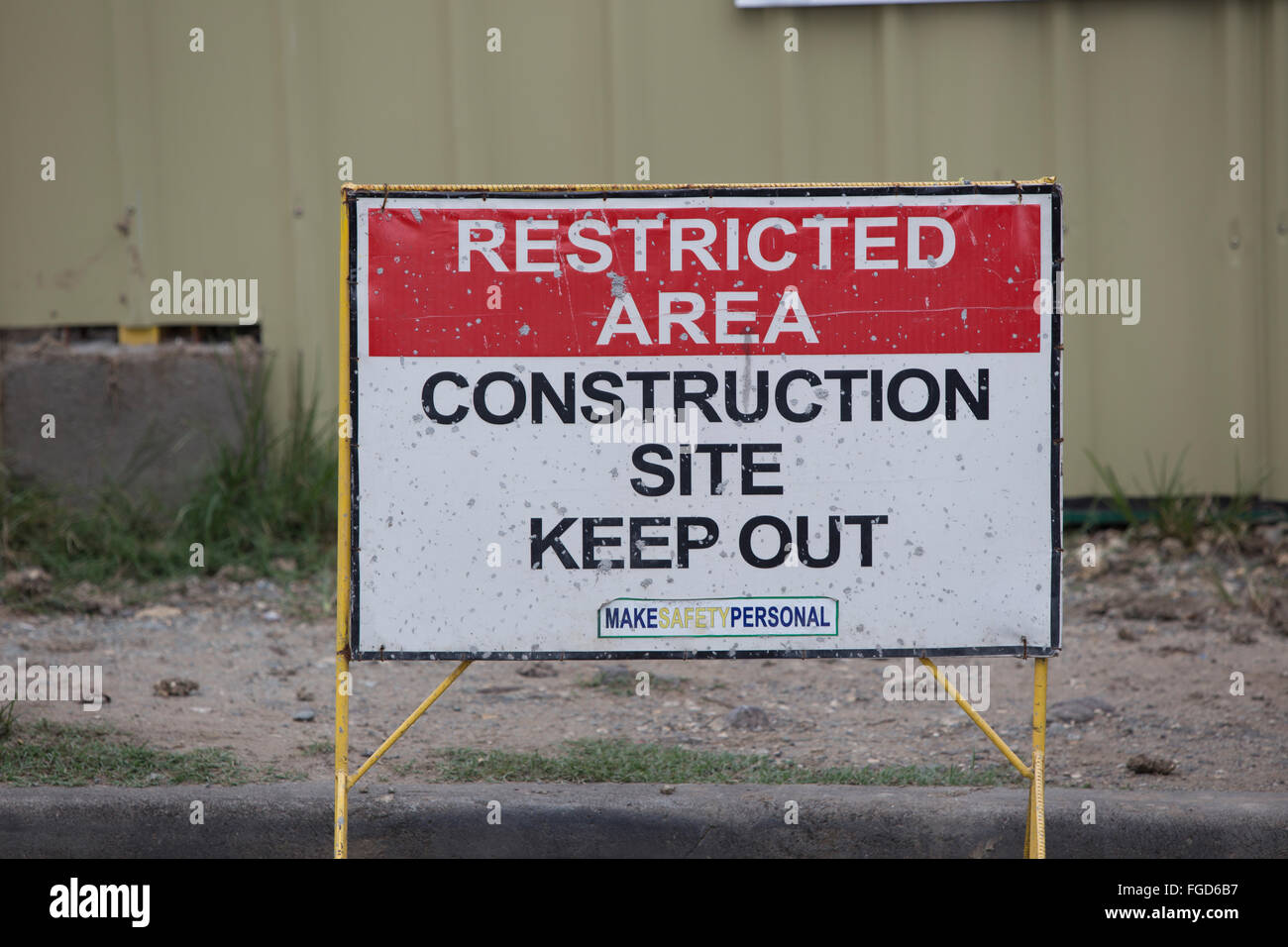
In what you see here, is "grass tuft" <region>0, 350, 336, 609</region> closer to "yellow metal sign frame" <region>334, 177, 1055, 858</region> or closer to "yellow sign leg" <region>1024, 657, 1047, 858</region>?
"yellow metal sign frame" <region>334, 177, 1055, 858</region>

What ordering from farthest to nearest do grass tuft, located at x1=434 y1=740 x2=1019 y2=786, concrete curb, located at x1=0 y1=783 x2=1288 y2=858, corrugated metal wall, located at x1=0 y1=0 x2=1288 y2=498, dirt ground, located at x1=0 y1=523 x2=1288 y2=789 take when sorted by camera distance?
corrugated metal wall, located at x1=0 y1=0 x2=1288 y2=498 → dirt ground, located at x1=0 y1=523 x2=1288 y2=789 → grass tuft, located at x1=434 y1=740 x2=1019 y2=786 → concrete curb, located at x1=0 y1=783 x2=1288 y2=858

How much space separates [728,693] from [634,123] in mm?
2722

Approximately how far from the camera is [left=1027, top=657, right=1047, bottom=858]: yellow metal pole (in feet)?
9.74

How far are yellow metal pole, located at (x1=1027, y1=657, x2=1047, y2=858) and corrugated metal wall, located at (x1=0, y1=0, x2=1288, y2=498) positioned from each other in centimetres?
326

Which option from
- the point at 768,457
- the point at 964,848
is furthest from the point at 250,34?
the point at 964,848

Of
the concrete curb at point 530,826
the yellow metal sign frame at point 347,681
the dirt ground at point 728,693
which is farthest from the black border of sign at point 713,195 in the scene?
the dirt ground at point 728,693

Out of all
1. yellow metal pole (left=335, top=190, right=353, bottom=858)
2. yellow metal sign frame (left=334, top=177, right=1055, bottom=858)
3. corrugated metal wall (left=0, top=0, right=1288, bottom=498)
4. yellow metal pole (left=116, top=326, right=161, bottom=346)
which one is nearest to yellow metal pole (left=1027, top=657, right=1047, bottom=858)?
yellow metal sign frame (left=334, top=177, right=1055, bottom=858)

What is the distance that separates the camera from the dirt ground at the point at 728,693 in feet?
12.4

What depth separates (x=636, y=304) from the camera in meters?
3.07

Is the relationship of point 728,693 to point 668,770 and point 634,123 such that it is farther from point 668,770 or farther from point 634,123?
point 634,123

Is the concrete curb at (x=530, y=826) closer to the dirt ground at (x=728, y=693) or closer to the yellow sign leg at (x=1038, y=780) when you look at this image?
the yellow sign leg at (x=1038, y=780)

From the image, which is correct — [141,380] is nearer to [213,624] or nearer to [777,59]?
[213,624]

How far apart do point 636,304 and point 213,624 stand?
8.92ft

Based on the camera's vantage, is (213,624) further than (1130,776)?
Yes
